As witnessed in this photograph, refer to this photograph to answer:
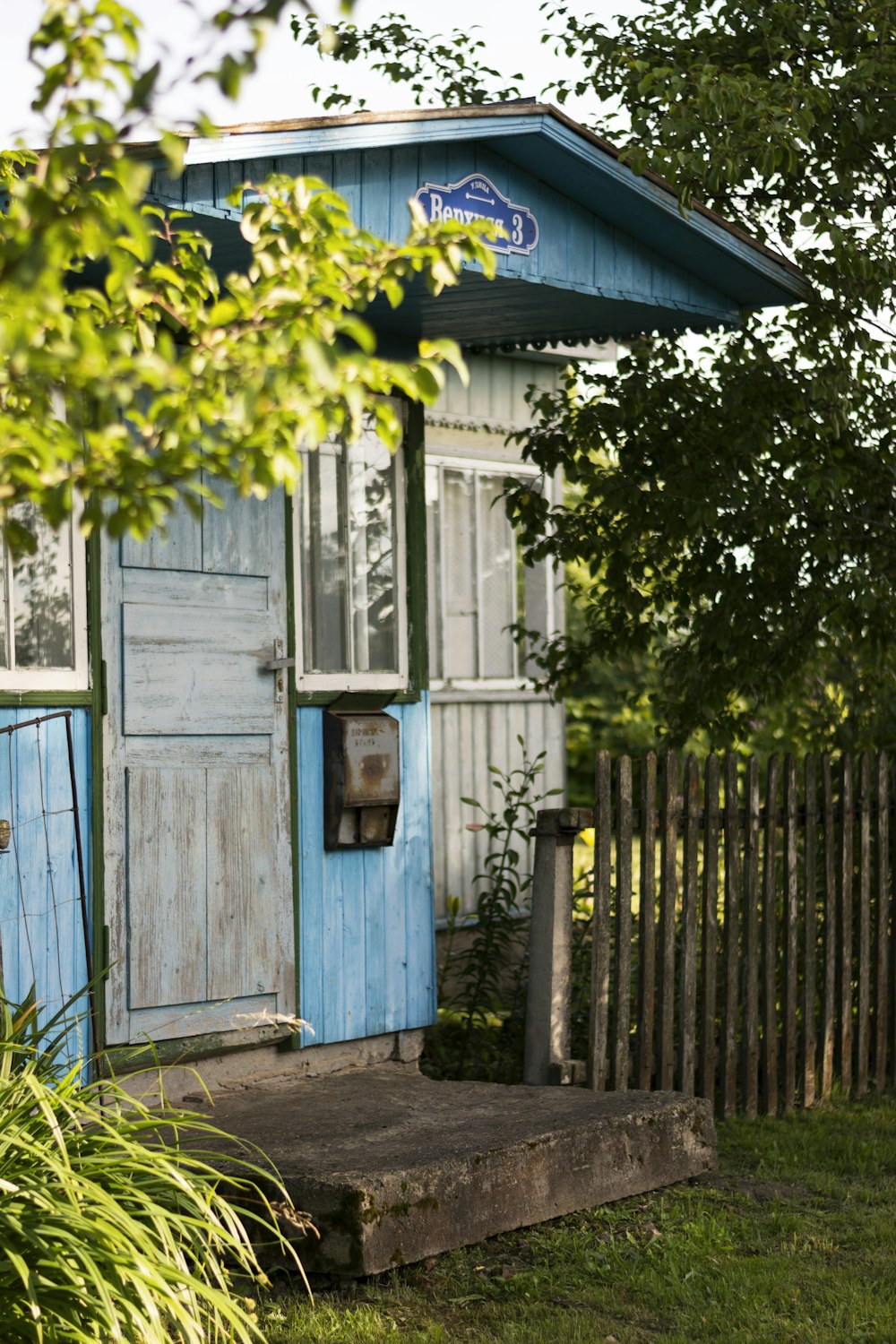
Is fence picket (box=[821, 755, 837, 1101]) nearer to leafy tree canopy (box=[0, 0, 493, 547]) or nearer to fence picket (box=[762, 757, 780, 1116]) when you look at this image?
fence picket (box=[762, 757, 780, 1116])

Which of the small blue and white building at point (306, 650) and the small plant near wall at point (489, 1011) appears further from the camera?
the small plant near wall at point (489, 1011)

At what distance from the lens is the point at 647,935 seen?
7.07m

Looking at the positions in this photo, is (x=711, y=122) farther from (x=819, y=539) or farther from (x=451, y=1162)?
(x=451, y=1162)

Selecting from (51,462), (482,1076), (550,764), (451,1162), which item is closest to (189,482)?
→ (51,462)

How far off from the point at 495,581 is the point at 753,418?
17.0 ft

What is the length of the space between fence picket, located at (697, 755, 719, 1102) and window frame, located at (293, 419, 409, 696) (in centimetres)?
146

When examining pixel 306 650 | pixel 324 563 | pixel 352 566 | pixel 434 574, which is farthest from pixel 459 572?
pixel 306 650

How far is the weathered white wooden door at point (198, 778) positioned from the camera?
20.2ft

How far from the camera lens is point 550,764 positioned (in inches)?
505

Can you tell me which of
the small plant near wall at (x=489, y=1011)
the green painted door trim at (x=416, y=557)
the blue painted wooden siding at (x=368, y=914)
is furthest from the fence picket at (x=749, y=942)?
the green painted door trim at (x=416, y=557)

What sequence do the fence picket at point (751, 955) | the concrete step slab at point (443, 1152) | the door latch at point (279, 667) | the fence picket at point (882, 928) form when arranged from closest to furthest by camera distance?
the concrete step slab at point (443, 1152) < the door latch at point (279, 667) < the fence picket at point (751, 955) < the fence picket at point (882, 928)

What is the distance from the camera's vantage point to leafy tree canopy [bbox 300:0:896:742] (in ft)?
23.9

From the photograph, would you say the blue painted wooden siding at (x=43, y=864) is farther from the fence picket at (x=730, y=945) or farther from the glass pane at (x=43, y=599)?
the fence picket at (x=730, y=945)

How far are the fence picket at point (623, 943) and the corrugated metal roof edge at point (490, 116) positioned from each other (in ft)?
7.57
